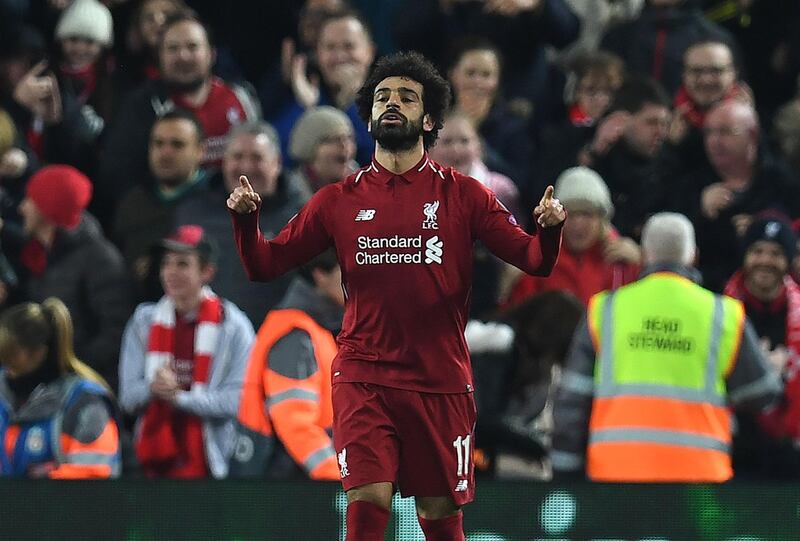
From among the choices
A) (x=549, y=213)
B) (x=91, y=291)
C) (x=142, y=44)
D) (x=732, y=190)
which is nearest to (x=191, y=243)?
(x=91, y=291)

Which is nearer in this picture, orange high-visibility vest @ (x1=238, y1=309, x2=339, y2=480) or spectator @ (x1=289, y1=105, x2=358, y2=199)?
orange high-visibility vest @ (x1=238, y1=309, x2=339, y2=480)

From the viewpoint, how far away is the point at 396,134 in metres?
6.20

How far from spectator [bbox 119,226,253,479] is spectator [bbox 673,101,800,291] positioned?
8.64 feet

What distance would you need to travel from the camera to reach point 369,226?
20.4ft

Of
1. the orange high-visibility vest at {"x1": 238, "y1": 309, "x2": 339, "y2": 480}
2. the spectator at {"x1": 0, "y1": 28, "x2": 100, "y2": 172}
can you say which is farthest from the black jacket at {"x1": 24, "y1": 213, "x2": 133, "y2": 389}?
the orange high-visibility vest at {"x1": 238, "y1": 309, "x2": 339, "y2": 480}

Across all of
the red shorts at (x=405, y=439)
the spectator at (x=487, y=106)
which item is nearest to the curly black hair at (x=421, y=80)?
the red shorts at (x=405, y=439)

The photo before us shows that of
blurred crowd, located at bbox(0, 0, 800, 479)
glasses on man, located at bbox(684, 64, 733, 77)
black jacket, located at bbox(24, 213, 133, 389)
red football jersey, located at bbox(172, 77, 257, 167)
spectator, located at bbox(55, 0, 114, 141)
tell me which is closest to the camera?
blurred crowd, located at bbox(0, 0, 800, 479)

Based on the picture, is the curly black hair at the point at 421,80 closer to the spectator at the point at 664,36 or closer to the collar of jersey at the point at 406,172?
the collar of jersey at the point at 406,172

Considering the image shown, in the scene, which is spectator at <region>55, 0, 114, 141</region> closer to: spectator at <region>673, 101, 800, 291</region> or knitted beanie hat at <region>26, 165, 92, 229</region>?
knitted beanie hat at <region>26, 165, 92, 229</region>

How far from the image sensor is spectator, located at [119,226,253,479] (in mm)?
8773

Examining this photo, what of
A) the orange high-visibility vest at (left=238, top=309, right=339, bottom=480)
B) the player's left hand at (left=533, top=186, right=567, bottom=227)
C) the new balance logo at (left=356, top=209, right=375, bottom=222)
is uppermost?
the new balance logo at (left=356, top=209, right=375, bottom=222)

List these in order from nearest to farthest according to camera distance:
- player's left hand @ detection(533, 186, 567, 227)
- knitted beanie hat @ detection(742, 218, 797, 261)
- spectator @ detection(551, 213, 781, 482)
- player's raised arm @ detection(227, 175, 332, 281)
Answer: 1. player's left hand @ detection(533, 186, 567, 227)
2. player's raised arm @ detection(227, 175, 332, 281)
3. spectator @ detection(551, 213, 781, 482)
4. knitted beanie hat @ detection(742, 218, 797, 261)

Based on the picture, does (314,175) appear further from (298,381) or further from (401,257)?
(401,257)

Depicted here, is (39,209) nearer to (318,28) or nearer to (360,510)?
(318,28)
